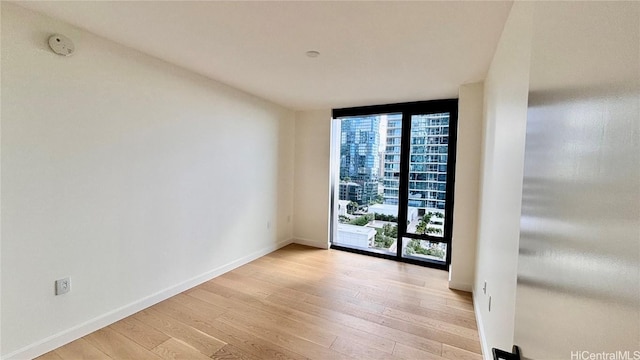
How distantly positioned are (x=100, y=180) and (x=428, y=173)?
3.52m

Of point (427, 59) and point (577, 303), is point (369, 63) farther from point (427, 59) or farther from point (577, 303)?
point (577, 303)

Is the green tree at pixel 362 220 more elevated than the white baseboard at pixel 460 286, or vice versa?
the green tree at pixel 362 220

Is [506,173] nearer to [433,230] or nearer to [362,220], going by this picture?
[433,230]

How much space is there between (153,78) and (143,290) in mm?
1934

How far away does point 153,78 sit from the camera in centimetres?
236

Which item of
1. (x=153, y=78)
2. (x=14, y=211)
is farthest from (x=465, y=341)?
(x=153, y=78)

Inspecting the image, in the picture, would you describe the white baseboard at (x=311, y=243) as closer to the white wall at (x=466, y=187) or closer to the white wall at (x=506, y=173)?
the white wall at (x=466, y=187)

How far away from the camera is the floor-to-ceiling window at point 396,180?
3438mm

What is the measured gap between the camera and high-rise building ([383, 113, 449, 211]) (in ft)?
11.2

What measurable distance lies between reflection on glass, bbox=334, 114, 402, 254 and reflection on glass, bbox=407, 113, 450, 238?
0.22 metres

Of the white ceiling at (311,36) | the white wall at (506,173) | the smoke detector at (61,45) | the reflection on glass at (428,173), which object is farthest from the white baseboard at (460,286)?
the smoke detector at (61,45)

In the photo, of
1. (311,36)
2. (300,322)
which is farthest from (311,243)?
(311,36)

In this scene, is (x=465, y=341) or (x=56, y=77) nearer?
(x=56, y=77)

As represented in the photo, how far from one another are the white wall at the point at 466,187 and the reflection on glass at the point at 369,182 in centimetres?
96
